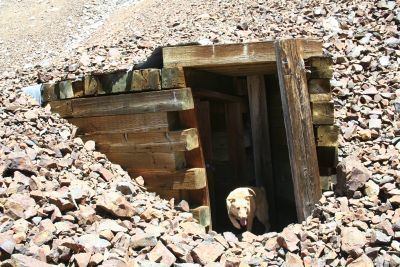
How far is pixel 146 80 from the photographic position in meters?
5.75

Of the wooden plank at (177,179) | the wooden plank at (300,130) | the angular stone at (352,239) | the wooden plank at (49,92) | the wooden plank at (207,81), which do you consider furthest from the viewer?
the wooden plank at (49,92)

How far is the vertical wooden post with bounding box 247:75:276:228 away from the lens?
773 centimetres

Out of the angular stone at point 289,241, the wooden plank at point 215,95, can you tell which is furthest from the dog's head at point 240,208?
the angular stone at point 289,241

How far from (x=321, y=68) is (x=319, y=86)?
0.21m

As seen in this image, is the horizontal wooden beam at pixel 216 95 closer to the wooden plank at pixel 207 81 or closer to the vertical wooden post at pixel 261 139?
the wooden plank at pixel 207 81

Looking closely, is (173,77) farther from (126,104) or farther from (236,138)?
(236,138)

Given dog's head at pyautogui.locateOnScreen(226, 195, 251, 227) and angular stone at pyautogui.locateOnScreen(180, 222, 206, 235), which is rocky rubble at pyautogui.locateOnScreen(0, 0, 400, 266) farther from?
dog's head at pyautogui.locateOnScreen(226, 195, 251, 227)

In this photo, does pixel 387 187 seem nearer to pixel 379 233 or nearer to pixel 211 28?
pixel 379 233

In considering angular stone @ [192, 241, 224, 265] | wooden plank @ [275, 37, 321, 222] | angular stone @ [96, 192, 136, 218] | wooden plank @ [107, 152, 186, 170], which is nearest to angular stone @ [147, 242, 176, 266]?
angular stone @ [192, 241, 224, 265]

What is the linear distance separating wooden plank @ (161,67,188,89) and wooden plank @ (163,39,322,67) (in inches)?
2.6

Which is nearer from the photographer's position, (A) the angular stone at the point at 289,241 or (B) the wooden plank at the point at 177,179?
(A) the angular stone at the point at 289,241

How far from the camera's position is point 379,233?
4.36m

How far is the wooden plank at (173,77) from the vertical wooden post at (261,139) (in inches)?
89.2

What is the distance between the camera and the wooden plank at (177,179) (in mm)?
5730
